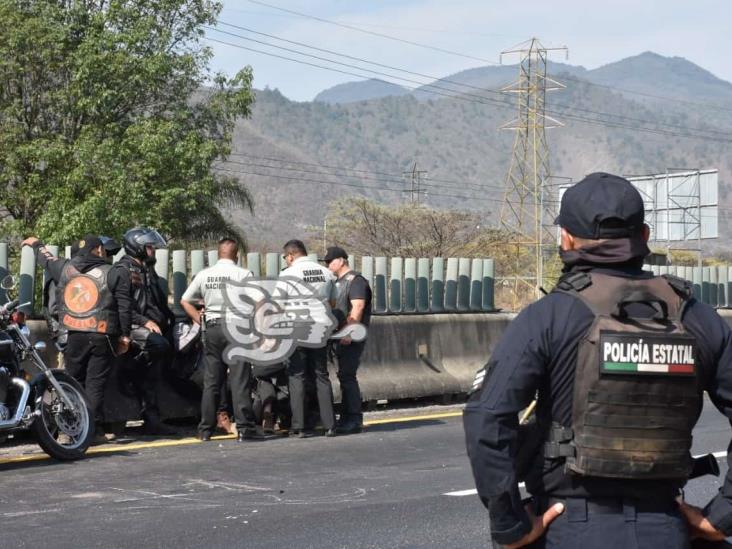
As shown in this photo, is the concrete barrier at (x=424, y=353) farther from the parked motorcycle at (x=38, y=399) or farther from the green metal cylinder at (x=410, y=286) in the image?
the parked motorcycle at (x=38, y=399)

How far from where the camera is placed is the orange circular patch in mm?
10664

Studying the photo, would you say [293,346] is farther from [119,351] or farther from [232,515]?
[232,515]

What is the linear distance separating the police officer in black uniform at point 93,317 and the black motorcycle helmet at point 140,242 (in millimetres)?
344

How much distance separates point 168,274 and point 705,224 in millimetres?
47768

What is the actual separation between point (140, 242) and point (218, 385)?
4.79 feet

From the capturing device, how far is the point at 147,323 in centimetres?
1104

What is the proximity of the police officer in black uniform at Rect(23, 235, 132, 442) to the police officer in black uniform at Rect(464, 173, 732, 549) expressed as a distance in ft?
25.1

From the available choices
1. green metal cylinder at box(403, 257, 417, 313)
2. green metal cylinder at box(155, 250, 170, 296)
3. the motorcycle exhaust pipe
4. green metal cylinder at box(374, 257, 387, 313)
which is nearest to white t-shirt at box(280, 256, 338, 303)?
green metal cylinder at box(155, 250, 170, 296)

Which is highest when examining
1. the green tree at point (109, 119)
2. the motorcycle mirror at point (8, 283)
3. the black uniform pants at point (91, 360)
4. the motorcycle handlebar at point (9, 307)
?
the green tree at point (109, 119)

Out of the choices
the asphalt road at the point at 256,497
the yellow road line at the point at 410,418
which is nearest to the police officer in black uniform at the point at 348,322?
the asphalt road at the point at 256,497

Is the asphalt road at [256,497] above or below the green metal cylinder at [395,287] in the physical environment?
below

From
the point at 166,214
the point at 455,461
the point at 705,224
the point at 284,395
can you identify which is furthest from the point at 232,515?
the point at 705,224

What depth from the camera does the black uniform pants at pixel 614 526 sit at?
331 centimetres

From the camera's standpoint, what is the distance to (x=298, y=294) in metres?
11.6
